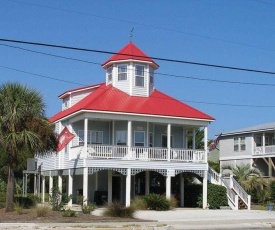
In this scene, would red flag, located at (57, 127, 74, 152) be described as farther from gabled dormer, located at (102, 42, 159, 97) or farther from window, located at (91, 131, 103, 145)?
gabled dormer, located at (102, 42, 159, 97)

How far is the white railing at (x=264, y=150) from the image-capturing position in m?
52.2

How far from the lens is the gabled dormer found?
132 ft

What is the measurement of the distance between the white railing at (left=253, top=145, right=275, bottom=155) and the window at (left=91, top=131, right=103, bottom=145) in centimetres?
1959

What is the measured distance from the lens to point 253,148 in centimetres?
5522

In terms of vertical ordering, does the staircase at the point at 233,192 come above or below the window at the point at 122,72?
below

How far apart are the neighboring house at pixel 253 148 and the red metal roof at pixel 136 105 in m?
15.4

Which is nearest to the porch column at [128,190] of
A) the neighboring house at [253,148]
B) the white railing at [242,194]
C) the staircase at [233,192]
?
the staircase at [233,192]

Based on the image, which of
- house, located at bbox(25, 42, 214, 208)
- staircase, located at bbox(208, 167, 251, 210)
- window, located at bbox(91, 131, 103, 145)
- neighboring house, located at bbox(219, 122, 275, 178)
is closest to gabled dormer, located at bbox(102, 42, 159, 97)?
house, located at bbox(25, 42, 214, 208)

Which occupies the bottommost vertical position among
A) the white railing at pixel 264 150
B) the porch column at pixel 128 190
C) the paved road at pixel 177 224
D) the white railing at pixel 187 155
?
the paved road at pixel 177 224

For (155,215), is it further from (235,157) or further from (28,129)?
(235,157)

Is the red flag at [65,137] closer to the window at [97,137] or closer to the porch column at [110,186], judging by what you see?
the window at [97,137]

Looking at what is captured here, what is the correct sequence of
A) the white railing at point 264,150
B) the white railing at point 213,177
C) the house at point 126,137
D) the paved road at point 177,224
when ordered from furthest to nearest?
the white railing at point 264,150
the white railing at point 213,177
the house at point 126,137
the paved road at point 177,224

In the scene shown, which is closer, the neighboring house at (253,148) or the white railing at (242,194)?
the white railing at (242,194)

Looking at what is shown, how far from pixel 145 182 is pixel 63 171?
20.2ft
